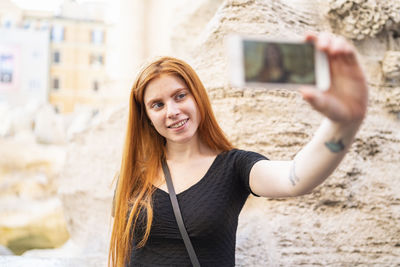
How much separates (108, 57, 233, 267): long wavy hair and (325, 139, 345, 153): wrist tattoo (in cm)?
59

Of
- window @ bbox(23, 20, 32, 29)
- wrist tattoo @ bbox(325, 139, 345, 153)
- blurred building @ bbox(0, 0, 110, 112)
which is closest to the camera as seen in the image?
wrist tattoo @ bbox(325, 139, 345, 153)

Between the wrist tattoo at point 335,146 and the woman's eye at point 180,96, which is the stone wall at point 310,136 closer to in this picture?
the woman's eye at point 180,96

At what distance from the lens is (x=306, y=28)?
7.03ft

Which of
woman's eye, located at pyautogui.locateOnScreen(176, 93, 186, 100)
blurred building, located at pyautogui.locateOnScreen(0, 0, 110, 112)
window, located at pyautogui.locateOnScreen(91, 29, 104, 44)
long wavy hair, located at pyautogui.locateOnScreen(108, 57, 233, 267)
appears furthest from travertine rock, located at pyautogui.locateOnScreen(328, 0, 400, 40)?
window, located at pyautogui.locateOnScreen(91, 29, 104, 44)

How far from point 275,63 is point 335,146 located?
1.04 feet

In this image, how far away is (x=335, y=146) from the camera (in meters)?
0.91

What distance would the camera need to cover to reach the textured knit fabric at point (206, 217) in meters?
1.32

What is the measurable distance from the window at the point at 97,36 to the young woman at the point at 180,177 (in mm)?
28279

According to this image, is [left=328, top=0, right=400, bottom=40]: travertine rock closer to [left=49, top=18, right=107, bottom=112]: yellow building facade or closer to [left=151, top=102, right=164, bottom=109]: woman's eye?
[left=151, top=102, right=164, bottom=109]: woman's eye

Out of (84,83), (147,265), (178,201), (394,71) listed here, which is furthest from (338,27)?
(84,83)

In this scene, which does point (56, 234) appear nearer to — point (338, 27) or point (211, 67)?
point (211, 67)

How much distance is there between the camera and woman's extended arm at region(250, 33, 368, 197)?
748mm

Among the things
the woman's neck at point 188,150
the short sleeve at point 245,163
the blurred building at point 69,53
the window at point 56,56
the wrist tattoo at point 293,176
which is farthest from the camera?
the window at point 56,56

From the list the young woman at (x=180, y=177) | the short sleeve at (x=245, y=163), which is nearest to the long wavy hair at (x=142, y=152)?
the young woman at (x=180, y=177)
